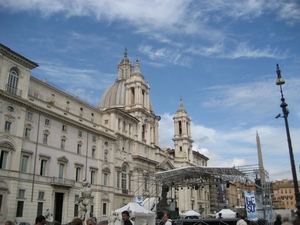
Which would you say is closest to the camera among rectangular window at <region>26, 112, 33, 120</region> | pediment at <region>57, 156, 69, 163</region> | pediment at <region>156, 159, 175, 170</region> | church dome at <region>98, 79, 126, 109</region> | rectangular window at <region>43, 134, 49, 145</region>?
rectangular window at <region>26, 112, 33, 120</region>

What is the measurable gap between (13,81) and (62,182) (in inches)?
510

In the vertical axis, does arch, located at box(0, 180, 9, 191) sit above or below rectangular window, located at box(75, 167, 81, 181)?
below

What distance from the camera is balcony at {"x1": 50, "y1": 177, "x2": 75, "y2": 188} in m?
37.6

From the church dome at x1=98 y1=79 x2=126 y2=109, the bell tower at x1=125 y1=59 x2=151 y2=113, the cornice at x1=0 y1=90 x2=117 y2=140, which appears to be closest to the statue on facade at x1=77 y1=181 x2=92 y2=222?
the cornice at x1=0 y1=90 x2=117 y2=140

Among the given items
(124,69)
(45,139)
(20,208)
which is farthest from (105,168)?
(124,69)

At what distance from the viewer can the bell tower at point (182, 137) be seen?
7875 cm

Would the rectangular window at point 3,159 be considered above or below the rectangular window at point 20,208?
above

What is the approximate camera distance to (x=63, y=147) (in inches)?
1594

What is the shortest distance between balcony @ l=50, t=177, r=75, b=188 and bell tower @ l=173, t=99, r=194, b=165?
4004 cm

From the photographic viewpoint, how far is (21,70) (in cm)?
3562

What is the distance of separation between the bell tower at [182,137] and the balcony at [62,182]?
40039 mm

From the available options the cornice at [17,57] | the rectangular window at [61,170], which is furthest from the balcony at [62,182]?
the cornice at [17,57]

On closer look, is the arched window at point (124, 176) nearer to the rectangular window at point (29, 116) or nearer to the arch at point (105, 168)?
the arch at point (105, 168)

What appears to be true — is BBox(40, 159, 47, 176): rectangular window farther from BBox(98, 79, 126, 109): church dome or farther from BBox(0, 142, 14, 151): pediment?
BBox(98, 79, 126, 109): church dome
